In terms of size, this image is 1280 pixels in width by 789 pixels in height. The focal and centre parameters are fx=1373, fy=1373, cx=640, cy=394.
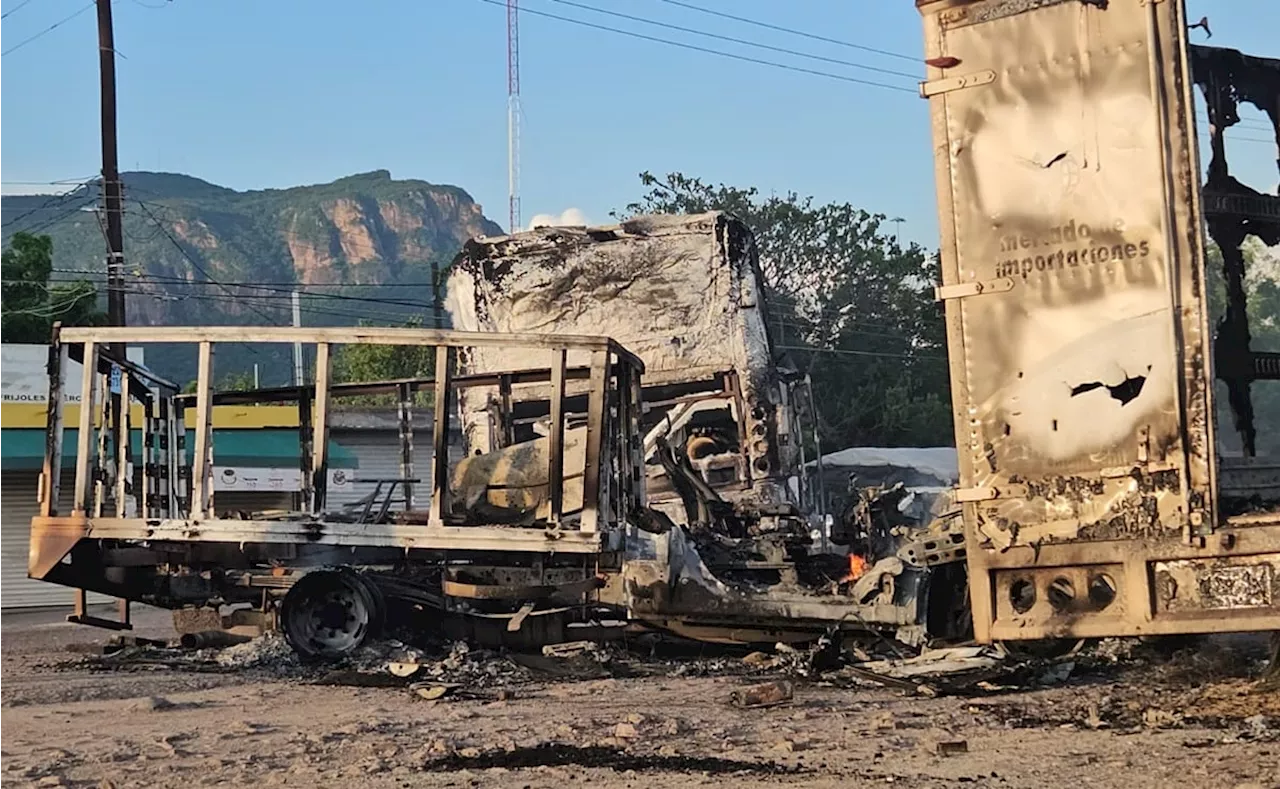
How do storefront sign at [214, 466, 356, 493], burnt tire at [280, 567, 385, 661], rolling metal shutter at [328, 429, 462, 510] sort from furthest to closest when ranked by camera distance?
rolling metal shutter at [328, 429, 462, 510] → storefront sign at [214, 466, 356, 493] → burnt tire at [280, 567, 385, 661]

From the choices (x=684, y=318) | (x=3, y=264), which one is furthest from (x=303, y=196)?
(x=684, y=318)

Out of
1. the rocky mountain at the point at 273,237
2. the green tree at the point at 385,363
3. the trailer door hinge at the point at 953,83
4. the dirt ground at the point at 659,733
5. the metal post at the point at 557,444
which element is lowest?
the dirt ground at the point at 659,733

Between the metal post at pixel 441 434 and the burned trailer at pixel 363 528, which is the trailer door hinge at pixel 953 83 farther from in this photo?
the metal post at pixel 441 434

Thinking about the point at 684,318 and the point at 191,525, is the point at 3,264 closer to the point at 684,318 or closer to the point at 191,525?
the point at 684,318

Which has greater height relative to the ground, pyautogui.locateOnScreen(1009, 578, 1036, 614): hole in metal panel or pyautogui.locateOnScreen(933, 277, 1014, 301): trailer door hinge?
pyautogui.locateOnScreen(933, 277, 1014, 301): trailer door hinge

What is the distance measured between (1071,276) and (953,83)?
36.5 inches

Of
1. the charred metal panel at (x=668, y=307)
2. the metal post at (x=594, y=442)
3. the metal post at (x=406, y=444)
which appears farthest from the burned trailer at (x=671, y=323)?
the metal post at (x=594, y=442)

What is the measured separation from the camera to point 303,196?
6944 inches

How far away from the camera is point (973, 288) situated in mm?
5508

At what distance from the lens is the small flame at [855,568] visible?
8922 millimetres

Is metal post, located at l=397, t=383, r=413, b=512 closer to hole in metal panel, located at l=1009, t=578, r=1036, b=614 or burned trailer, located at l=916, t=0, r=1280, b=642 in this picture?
burned trailer, located at l=916, t=0, r=1280, b=642

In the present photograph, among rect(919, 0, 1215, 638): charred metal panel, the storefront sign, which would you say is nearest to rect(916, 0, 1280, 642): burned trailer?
rect(919, 0, 1215, 638): charred metal panel

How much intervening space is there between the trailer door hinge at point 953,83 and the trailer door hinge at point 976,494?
1614 millimetres

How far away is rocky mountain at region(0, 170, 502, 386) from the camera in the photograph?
463 feet
